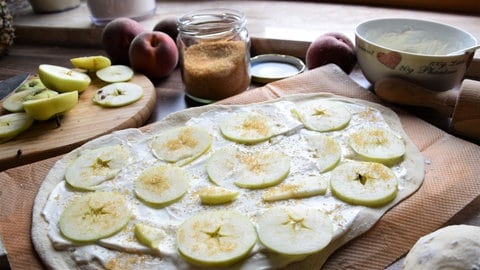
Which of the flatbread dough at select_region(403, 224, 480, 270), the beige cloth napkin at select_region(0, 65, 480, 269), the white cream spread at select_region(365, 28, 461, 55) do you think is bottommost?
the beige cloth napkin at select_region(0, 65, 480, 269)

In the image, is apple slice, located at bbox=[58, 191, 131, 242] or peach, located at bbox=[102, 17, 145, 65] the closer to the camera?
apple slice, located at bbox=[58, 191, 131, 242]

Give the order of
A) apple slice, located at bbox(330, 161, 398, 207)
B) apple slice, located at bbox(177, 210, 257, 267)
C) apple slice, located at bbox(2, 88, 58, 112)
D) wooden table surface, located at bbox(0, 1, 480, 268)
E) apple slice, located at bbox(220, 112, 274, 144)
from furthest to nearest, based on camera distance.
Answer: wooden table surface, located at bbox(0, 1, 480, 268), apple slice, located at bbox(2, 88, 58, 112), apple slice, located at bbox(220, 112, 274, 144), apple slice, located at bbox(330, 161, 398, 207), apple slice, located at bbox(177, 210, 257, 267)

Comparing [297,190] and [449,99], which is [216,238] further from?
[449,99]

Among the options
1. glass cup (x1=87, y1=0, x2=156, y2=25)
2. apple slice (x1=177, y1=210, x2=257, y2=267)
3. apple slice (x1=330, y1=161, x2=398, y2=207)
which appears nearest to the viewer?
apple slice (x1=177, y1=210, x2=257, y2=267)

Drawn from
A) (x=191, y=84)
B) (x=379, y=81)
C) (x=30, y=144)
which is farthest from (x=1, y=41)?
(x=379, y=81)

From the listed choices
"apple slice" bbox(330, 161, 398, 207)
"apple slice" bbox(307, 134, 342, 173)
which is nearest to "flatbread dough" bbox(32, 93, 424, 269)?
"apple slice" bbox(330, 161, 398, 207)

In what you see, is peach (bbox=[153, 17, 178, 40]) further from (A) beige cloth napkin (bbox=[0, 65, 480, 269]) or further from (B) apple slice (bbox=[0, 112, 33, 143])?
(A) beige cloth napkin (bbox=[0, 65, 480, 269])
